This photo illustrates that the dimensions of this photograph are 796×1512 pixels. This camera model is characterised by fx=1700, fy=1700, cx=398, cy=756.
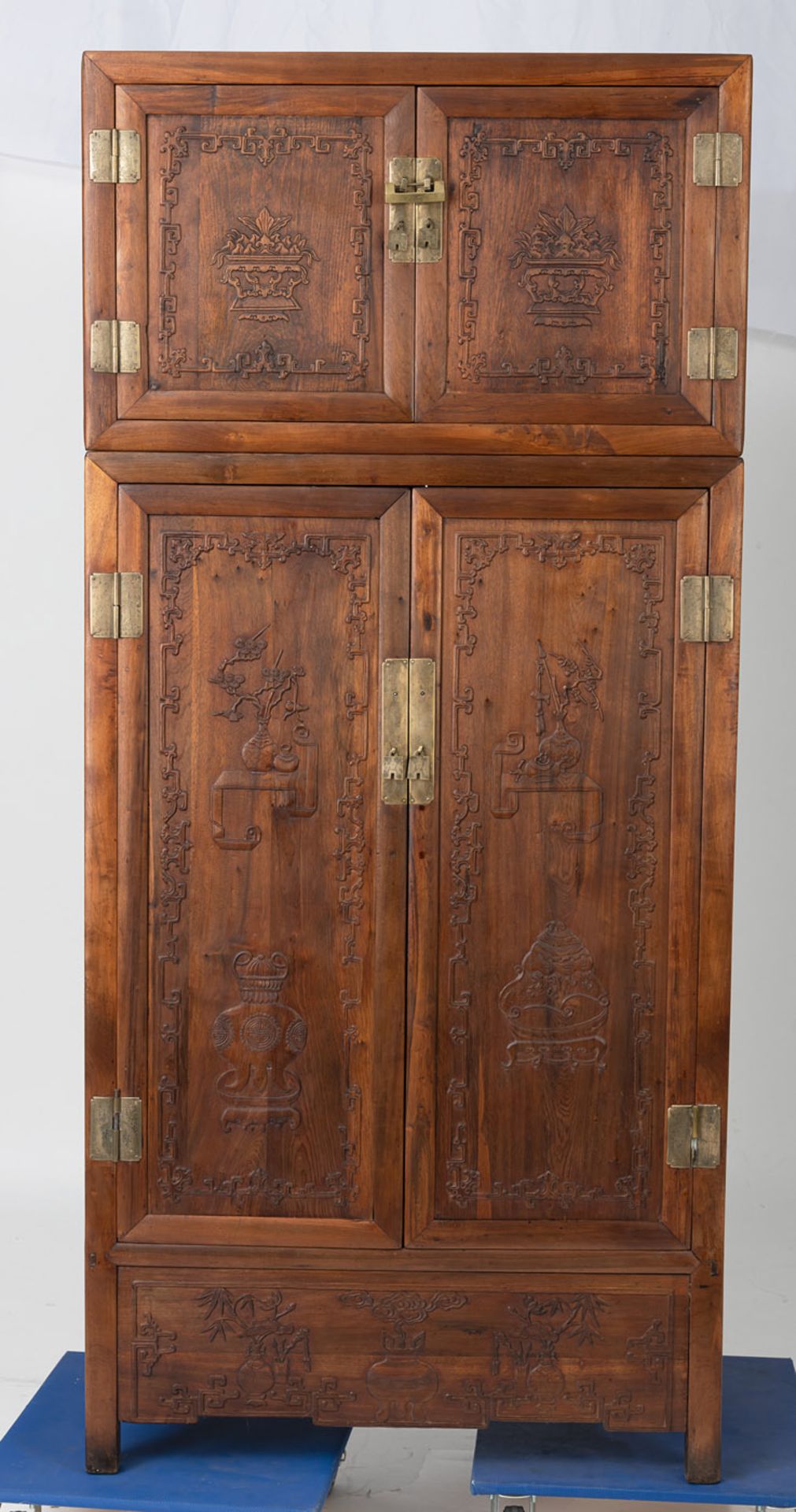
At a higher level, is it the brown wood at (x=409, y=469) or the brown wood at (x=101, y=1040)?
the brown wood at (x=409, y=469)

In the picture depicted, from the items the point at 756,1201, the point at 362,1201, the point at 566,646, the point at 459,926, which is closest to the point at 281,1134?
the point at 362,1201

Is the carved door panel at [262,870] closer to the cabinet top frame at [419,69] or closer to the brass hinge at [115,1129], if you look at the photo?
the brass hinge at [115,1129]

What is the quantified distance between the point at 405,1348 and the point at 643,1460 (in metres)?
0.50

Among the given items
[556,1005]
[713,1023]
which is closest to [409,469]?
[556,1005]

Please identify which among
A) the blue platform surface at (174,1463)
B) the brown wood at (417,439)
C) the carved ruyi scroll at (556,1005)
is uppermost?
the brown wood at (417,439)

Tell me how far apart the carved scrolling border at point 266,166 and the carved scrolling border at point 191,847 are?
291 mm

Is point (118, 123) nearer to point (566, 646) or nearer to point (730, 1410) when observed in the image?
point (566, 646)

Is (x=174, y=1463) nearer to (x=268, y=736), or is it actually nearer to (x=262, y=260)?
(x=268, y=736)

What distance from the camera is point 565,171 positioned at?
117 inches

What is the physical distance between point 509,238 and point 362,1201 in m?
1.74

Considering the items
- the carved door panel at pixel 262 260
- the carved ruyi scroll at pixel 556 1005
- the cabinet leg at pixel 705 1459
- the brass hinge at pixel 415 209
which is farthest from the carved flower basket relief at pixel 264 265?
the cabinet leg at pixel 705 1459

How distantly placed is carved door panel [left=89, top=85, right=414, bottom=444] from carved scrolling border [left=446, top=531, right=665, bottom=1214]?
349 mm

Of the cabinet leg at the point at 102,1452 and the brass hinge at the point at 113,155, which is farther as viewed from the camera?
the cabinet leg at the point at 102,1452

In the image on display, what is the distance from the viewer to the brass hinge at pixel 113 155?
2959 mm
